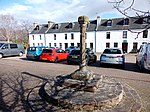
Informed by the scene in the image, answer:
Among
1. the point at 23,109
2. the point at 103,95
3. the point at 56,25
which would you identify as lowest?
Answer: the point at 23,109

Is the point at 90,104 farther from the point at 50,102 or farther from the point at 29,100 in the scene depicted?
the point at 29,100

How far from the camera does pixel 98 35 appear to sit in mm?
32438

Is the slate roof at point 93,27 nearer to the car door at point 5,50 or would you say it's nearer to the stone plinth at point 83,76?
the car door at point 5,50

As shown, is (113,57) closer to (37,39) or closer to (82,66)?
(82,66)

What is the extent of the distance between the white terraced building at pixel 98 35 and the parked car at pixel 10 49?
17019 millimetres

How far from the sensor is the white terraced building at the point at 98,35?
29.6 m

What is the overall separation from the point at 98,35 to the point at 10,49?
2005cm

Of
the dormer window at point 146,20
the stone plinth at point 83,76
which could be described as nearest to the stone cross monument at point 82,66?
the stone plinth at point 83,76

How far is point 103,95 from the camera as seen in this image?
4.56 metres

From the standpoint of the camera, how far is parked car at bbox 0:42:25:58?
1758 centimetres

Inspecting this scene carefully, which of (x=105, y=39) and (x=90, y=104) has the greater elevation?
(x=105, y=39)

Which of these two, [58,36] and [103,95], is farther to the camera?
[58,36]

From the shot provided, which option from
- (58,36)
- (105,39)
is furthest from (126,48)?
(58,36)

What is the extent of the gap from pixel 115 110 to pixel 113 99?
37cm
